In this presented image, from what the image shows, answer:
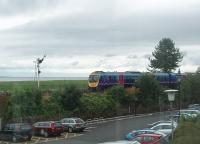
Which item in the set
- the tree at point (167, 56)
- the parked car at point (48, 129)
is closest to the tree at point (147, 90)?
the parked car at point (48, 129)

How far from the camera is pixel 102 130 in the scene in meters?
47.0

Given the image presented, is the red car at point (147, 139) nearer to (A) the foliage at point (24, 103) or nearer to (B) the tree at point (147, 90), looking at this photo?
(A) the foliage at point (24, 103)

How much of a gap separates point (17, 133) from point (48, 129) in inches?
→ 140

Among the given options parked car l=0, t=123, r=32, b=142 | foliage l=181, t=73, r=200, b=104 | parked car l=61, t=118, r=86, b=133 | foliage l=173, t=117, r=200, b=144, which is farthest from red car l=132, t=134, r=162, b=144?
foliage l=181, t=73, r=200, b=104

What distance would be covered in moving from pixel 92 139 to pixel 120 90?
2468cm

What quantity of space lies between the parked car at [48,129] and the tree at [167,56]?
301 ft

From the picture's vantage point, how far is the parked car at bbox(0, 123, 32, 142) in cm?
4044

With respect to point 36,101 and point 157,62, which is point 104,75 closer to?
point 36,101

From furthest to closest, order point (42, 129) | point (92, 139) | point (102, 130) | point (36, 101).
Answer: point (36, 101) → point (102, 130) → point (42, 129) → point (92, 139)

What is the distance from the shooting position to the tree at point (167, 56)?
133875 mm

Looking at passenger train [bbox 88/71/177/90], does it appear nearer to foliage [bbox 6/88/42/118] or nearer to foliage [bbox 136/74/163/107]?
foliage [bbox 136/74/163/107]

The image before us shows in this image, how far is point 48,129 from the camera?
43312 millimetres

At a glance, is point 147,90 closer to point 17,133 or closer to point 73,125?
point 73,125

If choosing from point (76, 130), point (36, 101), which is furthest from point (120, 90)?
point (76, 130)
